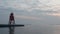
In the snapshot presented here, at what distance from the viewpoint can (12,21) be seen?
54.4 feet

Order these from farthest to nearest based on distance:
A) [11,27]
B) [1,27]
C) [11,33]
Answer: [1,27] < [11,27] < [11,33]

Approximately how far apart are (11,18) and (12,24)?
0.43 m

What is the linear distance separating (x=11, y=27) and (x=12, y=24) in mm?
412

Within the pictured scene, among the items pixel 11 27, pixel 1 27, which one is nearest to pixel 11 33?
pixel 11 27

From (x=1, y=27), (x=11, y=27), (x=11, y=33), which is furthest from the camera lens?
(x=1, y=27)

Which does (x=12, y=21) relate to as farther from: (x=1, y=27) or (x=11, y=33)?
(x=1, y=27)

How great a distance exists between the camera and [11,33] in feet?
48.8

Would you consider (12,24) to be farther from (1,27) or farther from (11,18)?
(1,27)

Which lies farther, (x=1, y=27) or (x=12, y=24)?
(x=1, y=27)

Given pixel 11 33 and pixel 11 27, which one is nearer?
pixel 11 33

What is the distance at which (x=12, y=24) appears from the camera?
16594 millimetres

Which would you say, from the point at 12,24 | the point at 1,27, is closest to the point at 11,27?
the point at 12,24

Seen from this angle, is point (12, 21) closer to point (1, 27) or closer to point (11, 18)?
point (11, 18)

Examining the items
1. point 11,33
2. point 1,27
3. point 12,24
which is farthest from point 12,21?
point 1,27
